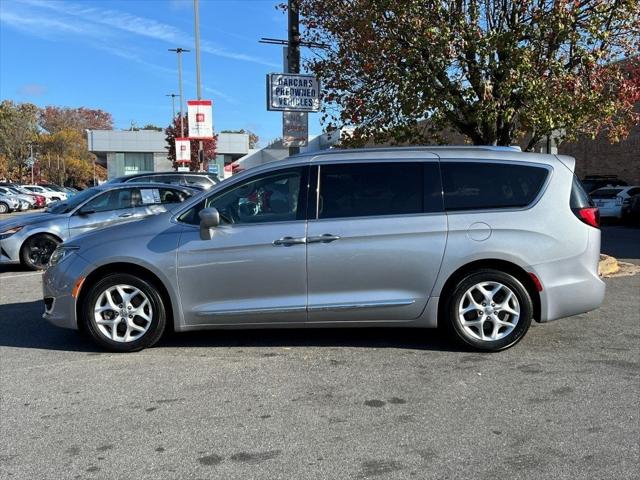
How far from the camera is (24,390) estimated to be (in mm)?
4570

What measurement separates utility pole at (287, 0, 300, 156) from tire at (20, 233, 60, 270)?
17.7ft

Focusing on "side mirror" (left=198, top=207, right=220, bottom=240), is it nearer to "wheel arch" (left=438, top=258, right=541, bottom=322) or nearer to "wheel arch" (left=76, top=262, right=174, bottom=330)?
"wheel arch" (left=76, top=262, right=174, bottom=330)

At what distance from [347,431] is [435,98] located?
19.9ft

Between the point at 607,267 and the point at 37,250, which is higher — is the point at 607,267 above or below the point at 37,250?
below

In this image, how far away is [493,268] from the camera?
17.4 ft

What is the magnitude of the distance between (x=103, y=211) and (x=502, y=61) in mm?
7336

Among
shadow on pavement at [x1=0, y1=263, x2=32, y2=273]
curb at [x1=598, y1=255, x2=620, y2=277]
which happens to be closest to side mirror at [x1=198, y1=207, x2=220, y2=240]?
curb at [x1=598, y1=255, x2=620, y2=277]

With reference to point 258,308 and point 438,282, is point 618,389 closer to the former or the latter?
point 438,282

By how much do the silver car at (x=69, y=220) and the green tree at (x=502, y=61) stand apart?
481 cm

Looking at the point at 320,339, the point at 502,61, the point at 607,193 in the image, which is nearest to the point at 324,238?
the point at 320,339

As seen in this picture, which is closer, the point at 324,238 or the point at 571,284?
the point at 324,238

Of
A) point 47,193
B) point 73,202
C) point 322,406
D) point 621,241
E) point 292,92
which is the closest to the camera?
point 322,406

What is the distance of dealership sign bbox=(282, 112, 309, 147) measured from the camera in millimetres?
10539

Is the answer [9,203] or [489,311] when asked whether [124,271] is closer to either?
[489,311]
